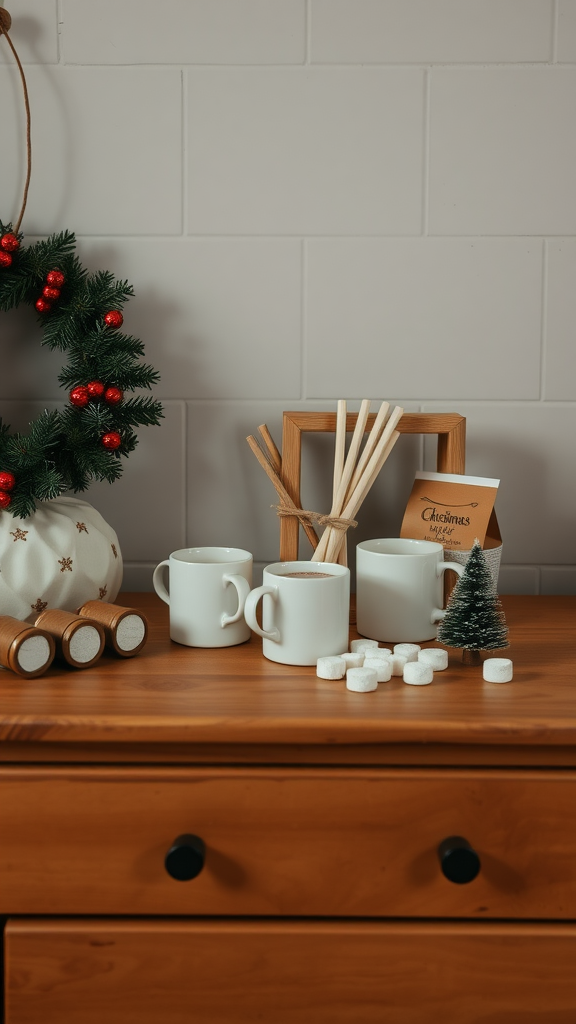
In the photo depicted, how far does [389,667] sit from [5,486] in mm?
433

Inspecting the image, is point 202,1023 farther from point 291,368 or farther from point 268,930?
point 291,368

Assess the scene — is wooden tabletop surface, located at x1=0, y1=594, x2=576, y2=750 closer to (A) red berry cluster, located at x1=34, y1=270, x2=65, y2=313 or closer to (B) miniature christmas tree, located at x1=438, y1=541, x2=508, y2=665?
(B) miniature christmas tree, located at x1=438, y1=541, x2=508, y2=665

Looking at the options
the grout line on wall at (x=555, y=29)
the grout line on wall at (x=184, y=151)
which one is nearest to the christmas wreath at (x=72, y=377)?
the grout line on wall at (x=184, y=151)

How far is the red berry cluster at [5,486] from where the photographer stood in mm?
839

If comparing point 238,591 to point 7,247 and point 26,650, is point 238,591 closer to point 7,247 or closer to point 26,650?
point 26,650

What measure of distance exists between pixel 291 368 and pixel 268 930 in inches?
26.0

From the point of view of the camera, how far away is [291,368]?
1057 mm

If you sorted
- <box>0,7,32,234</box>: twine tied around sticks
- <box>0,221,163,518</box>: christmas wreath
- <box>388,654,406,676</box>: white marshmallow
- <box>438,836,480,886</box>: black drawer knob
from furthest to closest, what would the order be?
1. <box>0,7,32,234</box>: twine tied around sticks
2. <box>0,221,163,518</box>: christmas wreath
3. <box>388,654,406,676</box>: white marshmallow
4. <box>438,836,480,886</box>: black drawer knob

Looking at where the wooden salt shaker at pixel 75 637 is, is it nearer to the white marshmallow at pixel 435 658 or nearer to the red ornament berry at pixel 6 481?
the red ornament berry at pixel 6 481

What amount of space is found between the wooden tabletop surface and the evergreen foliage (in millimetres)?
32

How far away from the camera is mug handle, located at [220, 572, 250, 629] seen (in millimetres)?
807

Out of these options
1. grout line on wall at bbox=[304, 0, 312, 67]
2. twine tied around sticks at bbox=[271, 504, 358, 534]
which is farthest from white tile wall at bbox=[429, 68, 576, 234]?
twine tied around sticks at bbox=[271, 504, 358, 534]

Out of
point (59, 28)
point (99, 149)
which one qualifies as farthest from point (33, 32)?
point (99, 149)

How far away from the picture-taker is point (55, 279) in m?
0.94
